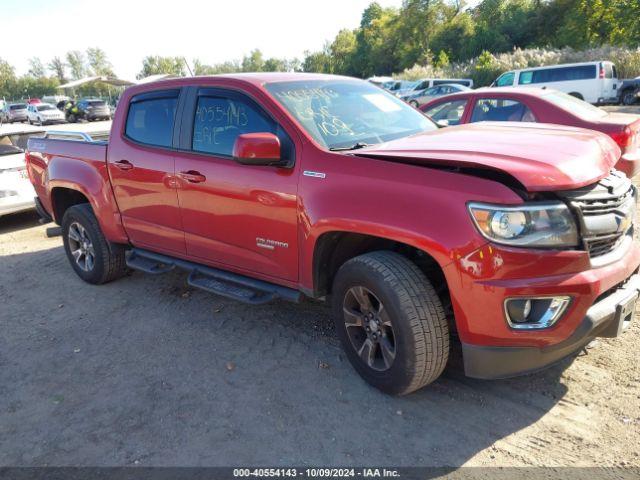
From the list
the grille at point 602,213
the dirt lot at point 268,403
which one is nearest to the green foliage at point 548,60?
the grille at point 602,213

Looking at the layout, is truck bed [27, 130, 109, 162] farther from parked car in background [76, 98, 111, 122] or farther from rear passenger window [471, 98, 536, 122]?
parked car in background [76, 98, 111, 122]

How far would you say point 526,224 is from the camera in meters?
2.35

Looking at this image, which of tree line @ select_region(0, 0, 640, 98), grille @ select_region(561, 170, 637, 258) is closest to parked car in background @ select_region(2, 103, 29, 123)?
tree line @ select_region(0, 0, 640, 98)

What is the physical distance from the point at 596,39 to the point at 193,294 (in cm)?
4243

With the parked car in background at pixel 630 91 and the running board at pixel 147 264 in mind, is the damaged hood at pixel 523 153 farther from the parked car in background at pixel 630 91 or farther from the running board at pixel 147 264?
the parked car in background at pixel 630 91

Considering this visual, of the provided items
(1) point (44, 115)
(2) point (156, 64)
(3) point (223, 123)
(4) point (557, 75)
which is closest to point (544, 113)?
(3) point (223, 123)

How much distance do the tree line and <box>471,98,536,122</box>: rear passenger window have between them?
24.8 m

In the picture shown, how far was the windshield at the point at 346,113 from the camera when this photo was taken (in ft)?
10.9

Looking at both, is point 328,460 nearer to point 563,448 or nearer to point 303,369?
point 303,369

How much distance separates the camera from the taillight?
582 centimetres

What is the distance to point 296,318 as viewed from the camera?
161 inches

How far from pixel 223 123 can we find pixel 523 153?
2.12 meters

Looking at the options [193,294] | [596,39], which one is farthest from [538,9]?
[193,294]

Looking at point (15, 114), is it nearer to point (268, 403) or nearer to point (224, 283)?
point (224, 283)
